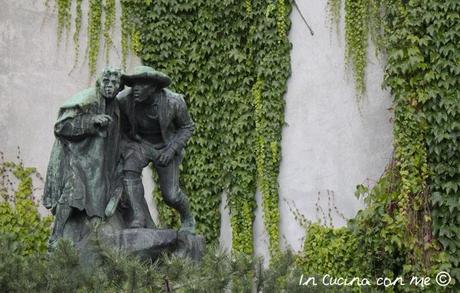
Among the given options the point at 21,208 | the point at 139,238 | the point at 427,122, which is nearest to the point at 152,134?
the point at 139,238

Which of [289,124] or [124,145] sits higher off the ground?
[289,124]

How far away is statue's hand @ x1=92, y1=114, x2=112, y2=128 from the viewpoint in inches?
287

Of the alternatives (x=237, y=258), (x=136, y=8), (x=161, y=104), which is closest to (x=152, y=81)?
(x=161, y=104)

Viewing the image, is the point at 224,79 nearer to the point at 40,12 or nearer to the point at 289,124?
the point at 289,124

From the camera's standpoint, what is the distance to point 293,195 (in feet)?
38.6

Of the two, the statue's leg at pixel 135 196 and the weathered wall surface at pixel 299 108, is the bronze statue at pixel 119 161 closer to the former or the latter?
the statue's leg at pixel 135 196

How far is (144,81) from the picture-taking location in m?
7.65

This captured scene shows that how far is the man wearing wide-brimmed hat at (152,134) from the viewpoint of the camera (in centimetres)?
767

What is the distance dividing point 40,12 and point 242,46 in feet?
8.44

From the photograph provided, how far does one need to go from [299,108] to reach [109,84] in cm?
480

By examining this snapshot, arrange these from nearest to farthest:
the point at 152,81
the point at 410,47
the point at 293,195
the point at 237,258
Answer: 1. the point at 237,258
2. the point at 152,81
3. the point at 410,47
4. the point at 293,195

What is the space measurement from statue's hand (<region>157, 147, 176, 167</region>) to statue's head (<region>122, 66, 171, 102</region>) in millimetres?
442

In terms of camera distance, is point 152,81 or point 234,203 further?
point 234,203

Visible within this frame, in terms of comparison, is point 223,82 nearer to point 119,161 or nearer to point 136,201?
point 119,161
